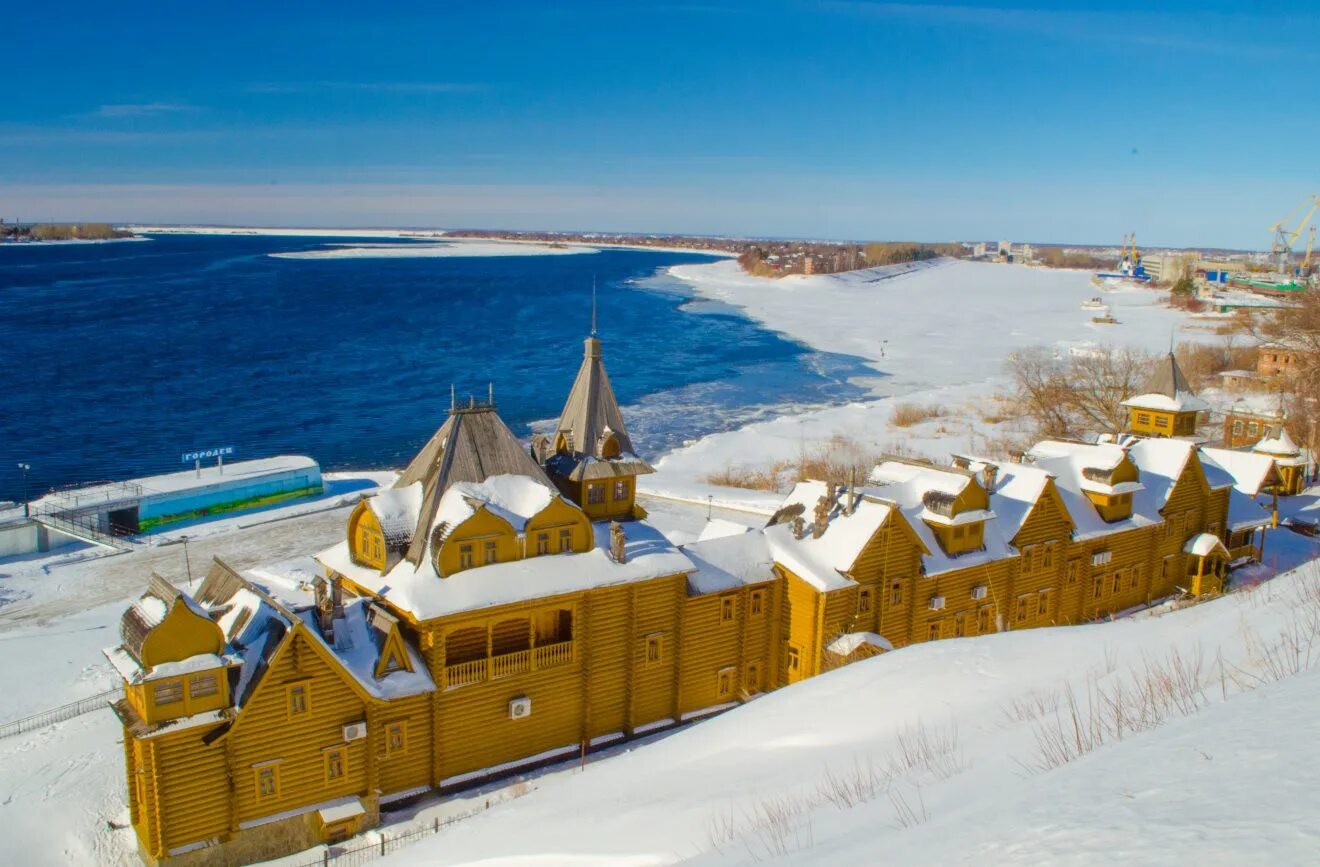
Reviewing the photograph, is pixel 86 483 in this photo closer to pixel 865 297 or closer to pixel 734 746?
pixel 734 746

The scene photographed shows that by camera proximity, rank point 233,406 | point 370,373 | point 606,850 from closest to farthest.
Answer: point 606,850, point 233,406, point 370,373

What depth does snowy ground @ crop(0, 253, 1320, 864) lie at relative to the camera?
7.01 metres

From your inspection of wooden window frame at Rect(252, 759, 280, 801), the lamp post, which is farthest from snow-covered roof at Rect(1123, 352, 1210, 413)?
the lamp post

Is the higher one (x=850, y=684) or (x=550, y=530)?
(x=550, y=530)

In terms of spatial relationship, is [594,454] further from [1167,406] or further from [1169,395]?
[1169,395]

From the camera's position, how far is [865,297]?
167125 millimetres

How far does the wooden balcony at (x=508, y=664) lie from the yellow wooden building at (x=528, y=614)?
46 mm

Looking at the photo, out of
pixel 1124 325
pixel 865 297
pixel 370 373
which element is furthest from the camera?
pixel 865 297

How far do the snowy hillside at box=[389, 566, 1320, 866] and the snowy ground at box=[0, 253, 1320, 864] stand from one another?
4cm

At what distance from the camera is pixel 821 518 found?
26500mm

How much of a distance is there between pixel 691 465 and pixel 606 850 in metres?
39.3

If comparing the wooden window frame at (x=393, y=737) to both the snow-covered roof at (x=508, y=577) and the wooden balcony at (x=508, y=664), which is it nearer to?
the wooden balcony at (x=508, y=664)

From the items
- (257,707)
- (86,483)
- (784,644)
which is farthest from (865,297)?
(257,707)

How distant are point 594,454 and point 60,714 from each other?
15.0m
